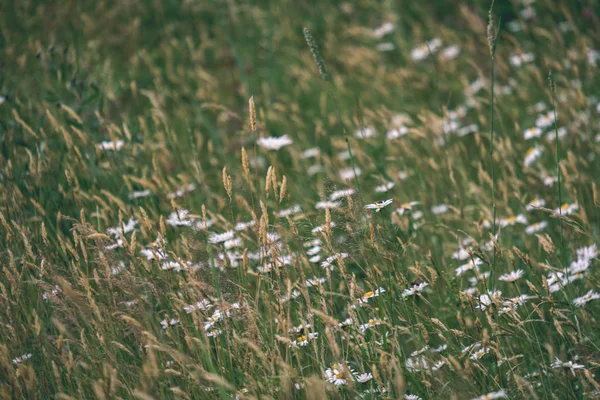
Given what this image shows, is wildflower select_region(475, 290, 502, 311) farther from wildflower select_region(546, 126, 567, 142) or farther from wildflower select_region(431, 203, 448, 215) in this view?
wildflower select_region(546, 126, 567, 142)

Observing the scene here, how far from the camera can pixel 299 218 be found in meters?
2.28

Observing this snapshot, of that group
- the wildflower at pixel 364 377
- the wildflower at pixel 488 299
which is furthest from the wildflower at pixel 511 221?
the wildflower at pixel 364 377

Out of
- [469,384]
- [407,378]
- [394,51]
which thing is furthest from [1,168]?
[394,51]

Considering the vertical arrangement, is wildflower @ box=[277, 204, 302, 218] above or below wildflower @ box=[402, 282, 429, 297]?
above

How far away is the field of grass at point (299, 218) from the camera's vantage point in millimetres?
1588

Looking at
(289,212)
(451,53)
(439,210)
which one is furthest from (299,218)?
(451,53)

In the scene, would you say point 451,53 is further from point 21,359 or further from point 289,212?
point 21,359

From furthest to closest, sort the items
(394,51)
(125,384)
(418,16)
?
(418,16) < (394,51) < (125,384)

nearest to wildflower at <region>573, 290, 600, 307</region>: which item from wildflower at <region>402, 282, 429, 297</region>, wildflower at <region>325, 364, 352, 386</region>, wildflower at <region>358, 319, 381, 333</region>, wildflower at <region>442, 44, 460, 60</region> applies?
wildflower at <region>402, 282, 429, 297</region>

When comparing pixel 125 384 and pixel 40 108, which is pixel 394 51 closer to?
pixel 40 108

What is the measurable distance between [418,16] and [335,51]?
1.41 metres

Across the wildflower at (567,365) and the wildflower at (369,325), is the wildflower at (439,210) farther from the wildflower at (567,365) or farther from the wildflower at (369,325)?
the wildflower at (567,365)

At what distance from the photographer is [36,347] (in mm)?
1835

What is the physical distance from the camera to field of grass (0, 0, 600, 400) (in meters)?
1.59
